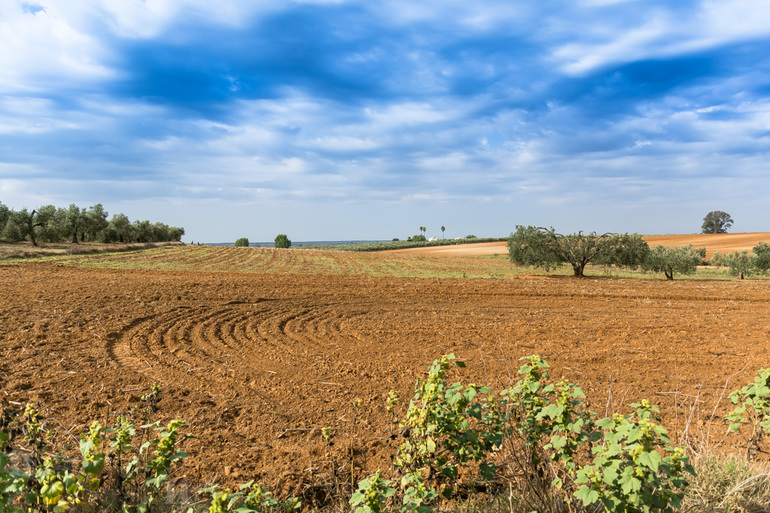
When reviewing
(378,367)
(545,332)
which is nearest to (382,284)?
(545,332)

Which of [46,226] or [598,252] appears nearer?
[598,252]

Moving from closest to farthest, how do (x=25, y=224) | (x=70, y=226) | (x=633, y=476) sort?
(x=633, y=476) → (x=25, y=224) → (x=70, y=226)

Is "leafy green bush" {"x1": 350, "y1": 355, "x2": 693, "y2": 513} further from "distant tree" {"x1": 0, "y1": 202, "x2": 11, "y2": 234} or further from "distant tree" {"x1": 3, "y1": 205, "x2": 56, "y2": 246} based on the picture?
"distant tree" {"x1": 0, "y1": 202, "x2": 11, "y2": 234}

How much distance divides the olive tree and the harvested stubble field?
35.9ft

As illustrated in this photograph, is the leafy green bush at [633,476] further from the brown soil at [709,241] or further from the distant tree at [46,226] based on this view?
the distant tree at [46,226]

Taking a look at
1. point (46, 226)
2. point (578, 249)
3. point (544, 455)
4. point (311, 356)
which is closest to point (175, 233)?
point (46, 226)

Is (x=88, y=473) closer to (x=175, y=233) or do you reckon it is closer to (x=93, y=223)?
(x=93, y=223)

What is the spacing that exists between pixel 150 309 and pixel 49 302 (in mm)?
2706

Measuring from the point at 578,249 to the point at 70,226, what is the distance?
54.8 meters

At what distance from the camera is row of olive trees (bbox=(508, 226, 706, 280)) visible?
24.3 m

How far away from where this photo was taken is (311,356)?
737cm

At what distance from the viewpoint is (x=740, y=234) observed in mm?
60812

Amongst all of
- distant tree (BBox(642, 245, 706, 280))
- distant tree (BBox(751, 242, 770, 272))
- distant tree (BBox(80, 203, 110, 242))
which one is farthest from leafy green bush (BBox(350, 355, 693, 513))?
distant tree (BBox(80, 203, 110, 242))

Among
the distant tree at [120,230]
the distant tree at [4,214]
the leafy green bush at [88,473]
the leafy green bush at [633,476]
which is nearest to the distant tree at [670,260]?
the leafy green bush at [633,476]
